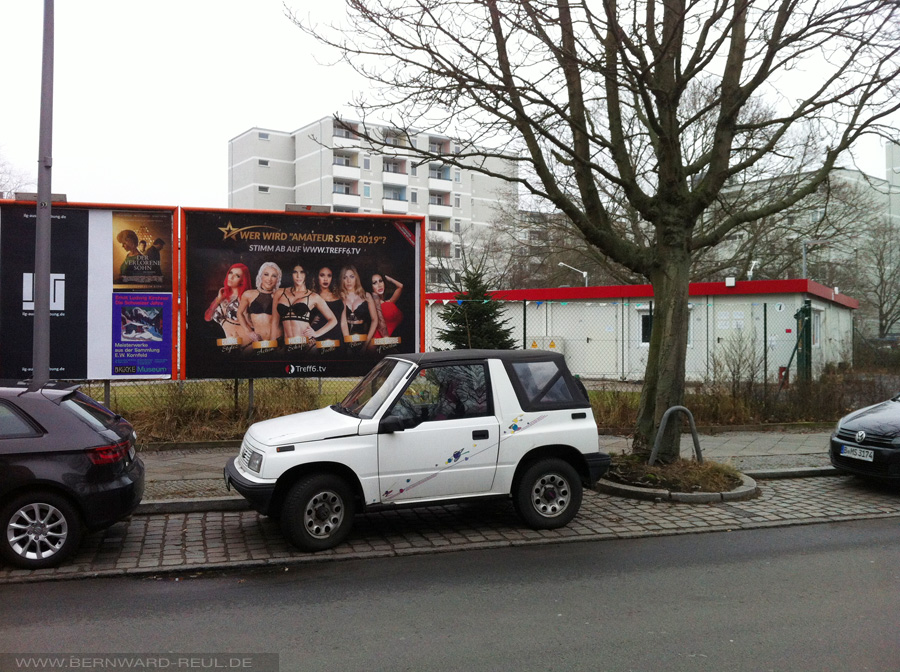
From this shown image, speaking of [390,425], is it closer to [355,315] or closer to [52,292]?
[355,315]

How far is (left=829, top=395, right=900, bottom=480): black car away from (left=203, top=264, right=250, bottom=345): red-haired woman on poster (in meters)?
8.97

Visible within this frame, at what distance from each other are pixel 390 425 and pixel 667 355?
4.36 m

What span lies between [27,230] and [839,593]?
465 inches

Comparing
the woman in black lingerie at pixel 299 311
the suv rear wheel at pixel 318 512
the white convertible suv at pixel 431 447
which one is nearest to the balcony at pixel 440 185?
the woman in black lingerie at pixel 299 311

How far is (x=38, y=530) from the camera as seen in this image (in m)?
6.44

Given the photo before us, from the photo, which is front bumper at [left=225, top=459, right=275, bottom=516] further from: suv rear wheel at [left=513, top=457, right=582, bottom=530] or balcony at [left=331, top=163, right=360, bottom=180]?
balcony at [left=331, top=163, right=360, bottom=180]

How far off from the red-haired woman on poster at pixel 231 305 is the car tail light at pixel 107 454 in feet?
19.4

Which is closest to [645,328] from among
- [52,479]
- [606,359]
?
[606,359]

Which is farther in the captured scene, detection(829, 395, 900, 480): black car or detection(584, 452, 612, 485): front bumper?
detection(829, 395, 900, 480): black car

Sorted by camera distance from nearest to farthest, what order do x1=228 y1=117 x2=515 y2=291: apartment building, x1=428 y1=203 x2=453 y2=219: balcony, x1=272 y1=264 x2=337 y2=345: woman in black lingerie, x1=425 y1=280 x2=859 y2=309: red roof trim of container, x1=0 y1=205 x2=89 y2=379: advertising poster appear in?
x1=0 y1=205 x2=89 y2=379: advertising poster → x1=272 y1=264 x2=337 y2=345: woman in black lingerie → x1=425 y1=280 x2=859 y2=309: red roof trim of container → x1=228 y1=117 x2=515 y2=291: apartment building → x1=428 y1=203 x2=453 y2=219: balcony

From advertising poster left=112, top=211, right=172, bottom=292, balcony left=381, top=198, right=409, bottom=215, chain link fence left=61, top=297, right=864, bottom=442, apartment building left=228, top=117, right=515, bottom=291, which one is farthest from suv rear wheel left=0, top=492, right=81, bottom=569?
balcony left=381, top=198, right=409, bottom=215

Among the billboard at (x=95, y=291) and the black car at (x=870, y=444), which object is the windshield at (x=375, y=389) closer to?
the billboard at (x=95, y=291)

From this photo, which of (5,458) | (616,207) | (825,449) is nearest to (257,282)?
(5,458)

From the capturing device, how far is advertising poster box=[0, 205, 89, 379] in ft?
39.0
